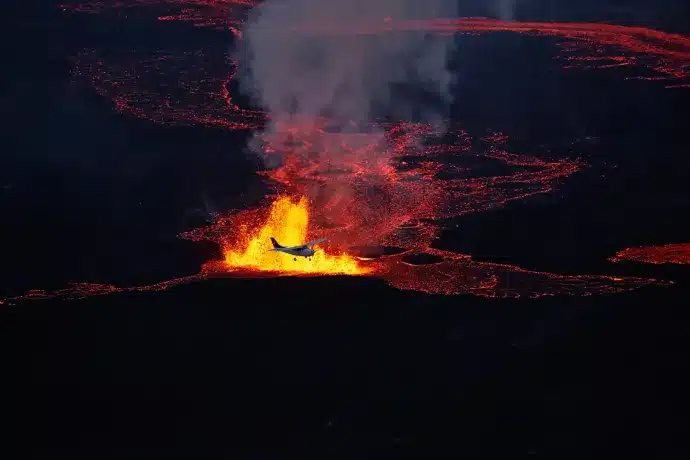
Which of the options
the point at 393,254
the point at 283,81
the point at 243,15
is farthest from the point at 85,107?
the point at 393,254

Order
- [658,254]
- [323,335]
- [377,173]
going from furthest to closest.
A: [377,173], [658,254], [323,335]

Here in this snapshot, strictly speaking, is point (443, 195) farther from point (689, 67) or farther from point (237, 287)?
point (689, 67)

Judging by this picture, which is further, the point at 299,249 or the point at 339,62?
the point at 339,62

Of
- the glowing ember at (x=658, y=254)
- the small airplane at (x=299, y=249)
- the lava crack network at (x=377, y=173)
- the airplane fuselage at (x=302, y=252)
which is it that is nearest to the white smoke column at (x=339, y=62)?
the lava crack network at (x=377, y=173)

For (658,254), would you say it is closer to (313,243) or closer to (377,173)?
(313,243)

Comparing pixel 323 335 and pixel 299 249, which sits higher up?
pixel 299 249

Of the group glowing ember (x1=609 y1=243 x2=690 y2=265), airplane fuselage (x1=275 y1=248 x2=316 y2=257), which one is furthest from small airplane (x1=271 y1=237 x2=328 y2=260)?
glowing ember (x1=609 y1=243 x2=690 y2=265)

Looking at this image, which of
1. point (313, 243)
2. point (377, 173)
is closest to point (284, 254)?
point (313, 243)
